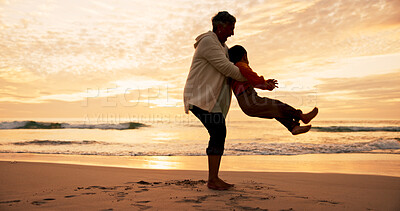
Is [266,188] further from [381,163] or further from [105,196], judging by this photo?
[381,163]

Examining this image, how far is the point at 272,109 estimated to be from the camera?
3219mm

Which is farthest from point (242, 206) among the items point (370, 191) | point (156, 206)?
point (370, 191)

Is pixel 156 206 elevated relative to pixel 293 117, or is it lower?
lower

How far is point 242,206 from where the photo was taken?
288 centimetres

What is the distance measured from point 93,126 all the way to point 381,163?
24.0 metres

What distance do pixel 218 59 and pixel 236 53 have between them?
0.33 m

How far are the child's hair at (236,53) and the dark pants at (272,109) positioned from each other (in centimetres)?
46

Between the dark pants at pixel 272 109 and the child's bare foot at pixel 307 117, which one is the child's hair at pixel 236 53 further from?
the child's bare foot at pixel 307 117

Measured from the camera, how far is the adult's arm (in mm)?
3186

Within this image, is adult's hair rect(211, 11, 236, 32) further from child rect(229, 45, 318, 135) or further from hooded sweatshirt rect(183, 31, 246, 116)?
child rect(229, 45, 318, 135)

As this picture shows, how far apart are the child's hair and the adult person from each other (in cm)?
6

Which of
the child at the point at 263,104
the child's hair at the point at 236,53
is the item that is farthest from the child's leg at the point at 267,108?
the child's hair at the point at 236,53

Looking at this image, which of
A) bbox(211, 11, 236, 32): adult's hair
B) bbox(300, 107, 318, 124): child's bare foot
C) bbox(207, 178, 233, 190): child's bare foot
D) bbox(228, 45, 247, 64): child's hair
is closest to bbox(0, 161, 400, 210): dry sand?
bbox(207, 178, 233, 190): child's bare foot

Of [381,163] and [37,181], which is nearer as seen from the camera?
[37,181]
